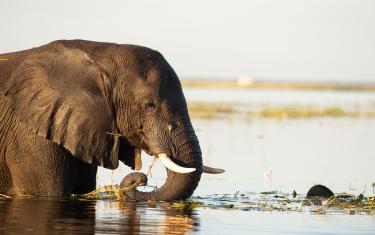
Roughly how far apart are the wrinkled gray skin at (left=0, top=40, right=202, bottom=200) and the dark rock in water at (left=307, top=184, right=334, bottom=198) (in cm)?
260

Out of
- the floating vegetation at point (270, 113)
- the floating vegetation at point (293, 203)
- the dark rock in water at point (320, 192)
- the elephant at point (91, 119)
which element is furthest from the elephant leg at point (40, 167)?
the floating vegetation at point (270, 113)

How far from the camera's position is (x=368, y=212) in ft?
47.9

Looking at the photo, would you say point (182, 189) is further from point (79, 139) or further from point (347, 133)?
point (347, 133)

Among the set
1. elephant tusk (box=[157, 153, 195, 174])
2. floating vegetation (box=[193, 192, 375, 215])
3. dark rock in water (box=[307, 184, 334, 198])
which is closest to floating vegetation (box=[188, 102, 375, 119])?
dark rock in water (box=[307, 184, 334, 198])

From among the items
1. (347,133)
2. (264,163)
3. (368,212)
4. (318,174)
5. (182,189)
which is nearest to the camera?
(182,189)

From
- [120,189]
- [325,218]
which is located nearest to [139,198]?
[120,189]

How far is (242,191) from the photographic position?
1670 cm

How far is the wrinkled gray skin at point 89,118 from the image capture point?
13688 millimetres

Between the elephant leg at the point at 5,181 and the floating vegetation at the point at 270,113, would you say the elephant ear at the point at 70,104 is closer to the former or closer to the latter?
the elephant leg at the point at 5,181

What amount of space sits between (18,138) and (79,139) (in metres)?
0.76

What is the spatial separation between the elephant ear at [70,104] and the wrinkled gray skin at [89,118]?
11mm

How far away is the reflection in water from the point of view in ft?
39.5

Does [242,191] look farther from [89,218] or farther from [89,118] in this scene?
[89,218]

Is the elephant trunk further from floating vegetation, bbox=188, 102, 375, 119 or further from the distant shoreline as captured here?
the distant shoreline
